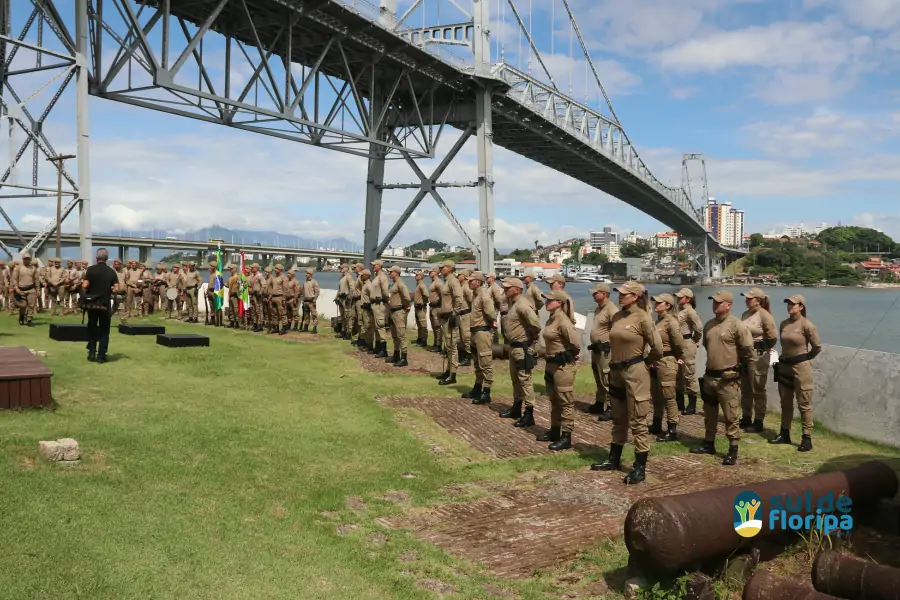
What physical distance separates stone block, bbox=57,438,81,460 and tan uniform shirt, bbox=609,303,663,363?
16.0 feet

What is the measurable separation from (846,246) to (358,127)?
253 feet

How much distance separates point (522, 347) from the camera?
9.02 metres

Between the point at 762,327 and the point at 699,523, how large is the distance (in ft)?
18.8

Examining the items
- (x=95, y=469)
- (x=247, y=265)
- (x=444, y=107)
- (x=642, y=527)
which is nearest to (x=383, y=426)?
(x=95, y=469)

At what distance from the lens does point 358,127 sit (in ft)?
75.7

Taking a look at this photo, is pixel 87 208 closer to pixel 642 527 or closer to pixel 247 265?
pixel 247 265

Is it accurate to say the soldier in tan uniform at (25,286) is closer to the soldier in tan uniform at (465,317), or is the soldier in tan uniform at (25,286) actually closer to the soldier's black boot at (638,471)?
the soldier in tan uniform at (465,317)

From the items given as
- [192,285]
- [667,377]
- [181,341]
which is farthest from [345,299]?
[667,377]

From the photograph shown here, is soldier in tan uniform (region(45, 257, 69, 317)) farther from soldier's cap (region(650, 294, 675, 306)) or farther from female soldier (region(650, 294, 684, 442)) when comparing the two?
female soldier (region(650, 294, 684, 442))

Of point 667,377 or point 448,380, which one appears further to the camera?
point 448,380

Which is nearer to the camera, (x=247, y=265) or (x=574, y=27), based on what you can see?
(x=247, y=265)

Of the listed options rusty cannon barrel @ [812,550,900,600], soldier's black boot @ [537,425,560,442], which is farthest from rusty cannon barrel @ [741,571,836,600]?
soldier's black boot @ [537,425,560,442]

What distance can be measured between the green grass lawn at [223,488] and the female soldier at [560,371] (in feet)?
1.43

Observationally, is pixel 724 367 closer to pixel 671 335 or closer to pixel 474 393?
pixel 671 335
